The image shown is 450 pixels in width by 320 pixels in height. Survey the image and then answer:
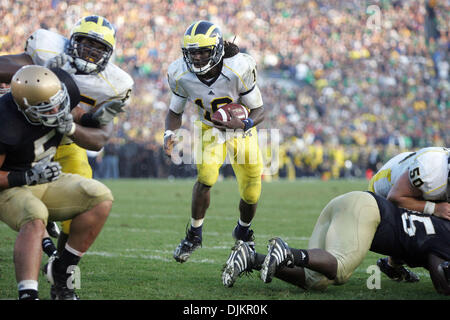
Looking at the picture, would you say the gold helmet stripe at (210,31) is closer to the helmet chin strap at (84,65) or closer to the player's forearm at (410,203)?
the helmet chin strap at (84,65)

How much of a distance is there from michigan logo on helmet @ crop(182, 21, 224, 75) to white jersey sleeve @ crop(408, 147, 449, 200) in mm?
1873

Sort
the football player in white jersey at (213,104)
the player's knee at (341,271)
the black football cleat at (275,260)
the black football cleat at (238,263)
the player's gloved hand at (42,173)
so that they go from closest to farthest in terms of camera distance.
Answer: the player's gloved hand at (42,173), the black football cleat at (275,260), the player's knee at (341,271), the black football cleat at (238,263), the football player in white jersey at (213,104)

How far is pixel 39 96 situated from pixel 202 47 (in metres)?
1.96

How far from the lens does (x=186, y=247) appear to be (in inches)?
195

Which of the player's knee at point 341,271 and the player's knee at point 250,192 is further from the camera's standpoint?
the player's knee at point 250,192

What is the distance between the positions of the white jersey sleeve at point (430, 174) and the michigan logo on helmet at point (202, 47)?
1.87 meters

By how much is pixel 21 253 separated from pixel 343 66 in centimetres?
2366

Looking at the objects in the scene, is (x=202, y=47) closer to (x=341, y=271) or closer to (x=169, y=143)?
(x=169, y=143)

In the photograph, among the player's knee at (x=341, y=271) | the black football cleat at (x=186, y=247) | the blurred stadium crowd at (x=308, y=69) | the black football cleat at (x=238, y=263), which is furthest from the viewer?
the blurred stadium crowd at (x=308, y=69)

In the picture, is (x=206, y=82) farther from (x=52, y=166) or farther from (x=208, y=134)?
(x=52, y=166)

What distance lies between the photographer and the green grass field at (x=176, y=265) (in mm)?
3697

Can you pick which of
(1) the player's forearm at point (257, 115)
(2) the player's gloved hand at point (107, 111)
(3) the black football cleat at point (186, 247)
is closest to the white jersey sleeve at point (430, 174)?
(1) the player's forearm at point (257, 115)

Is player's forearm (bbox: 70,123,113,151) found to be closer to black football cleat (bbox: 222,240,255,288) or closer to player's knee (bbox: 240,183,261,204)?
black football cleat (bbox: 222,240,255,288)
